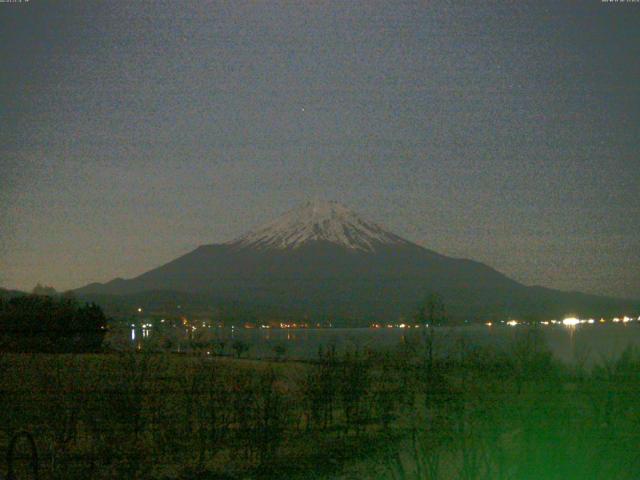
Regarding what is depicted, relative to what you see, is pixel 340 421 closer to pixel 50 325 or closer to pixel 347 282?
pixel 50 325

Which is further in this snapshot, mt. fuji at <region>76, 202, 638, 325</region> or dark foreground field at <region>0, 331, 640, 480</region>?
mt. fuji at <region>76, 202, 638, 325</region>

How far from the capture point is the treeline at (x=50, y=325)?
25.4 meters

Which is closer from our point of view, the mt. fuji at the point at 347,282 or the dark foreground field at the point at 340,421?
the dark foreground field at the point at 340,421

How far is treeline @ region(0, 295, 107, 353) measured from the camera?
25411mm

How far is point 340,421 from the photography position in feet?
45.1

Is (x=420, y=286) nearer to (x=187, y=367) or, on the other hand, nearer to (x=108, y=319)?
(x=108, y=319)

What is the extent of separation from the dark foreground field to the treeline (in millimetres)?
10701

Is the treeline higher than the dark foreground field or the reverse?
higher

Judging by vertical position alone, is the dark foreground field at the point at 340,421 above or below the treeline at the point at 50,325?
below

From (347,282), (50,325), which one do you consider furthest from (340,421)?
(347,282)

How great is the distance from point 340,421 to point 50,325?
16381 millimetres

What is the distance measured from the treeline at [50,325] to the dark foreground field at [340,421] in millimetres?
10701

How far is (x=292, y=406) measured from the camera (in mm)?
12805

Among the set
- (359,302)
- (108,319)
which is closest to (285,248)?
(359,302)
